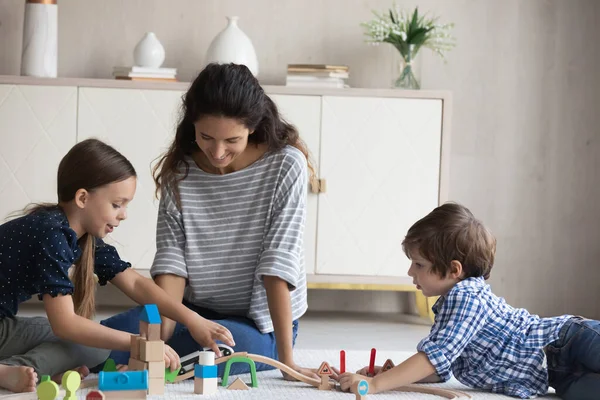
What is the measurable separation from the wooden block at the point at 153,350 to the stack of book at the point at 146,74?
74.9 inches

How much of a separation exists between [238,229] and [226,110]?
1.07ft

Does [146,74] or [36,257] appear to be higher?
[146,74]

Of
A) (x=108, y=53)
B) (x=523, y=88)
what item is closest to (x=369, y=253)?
(x=523, y=88)

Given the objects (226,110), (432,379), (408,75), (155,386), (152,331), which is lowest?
(432,379)

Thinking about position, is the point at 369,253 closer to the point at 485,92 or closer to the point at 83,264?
the point at 485,92

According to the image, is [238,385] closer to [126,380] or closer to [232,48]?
[126,380]

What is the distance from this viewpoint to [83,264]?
6.84 ft

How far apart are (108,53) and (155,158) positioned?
0.58 metres

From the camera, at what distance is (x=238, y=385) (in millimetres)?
1966

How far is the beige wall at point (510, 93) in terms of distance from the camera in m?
3.69

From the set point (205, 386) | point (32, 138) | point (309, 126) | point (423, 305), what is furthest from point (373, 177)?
point (205, 386)

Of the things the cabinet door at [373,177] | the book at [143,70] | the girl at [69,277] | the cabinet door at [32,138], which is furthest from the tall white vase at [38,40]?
the girl at [69,277]

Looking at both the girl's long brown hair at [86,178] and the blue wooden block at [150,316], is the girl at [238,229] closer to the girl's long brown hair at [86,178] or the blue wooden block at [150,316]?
the girl's long brown hair at [86,178]

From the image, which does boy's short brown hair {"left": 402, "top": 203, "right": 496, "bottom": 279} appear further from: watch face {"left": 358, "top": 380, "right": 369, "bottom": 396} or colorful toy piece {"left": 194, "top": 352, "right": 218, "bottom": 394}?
colorful toy piece {"left": 194, "top": 352, "right": 218, "bottom": 394}
